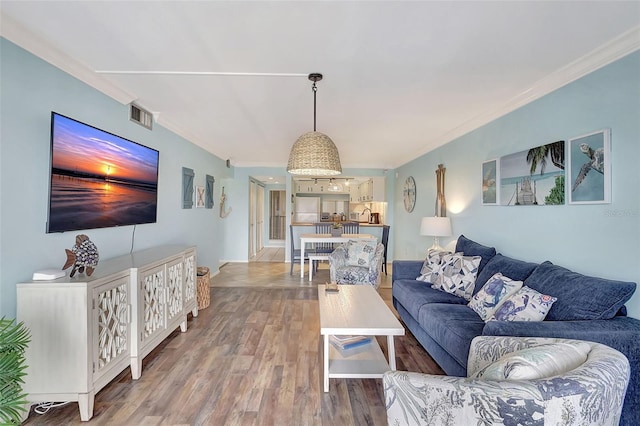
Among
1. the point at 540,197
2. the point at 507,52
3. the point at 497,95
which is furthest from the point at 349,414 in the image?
the point at 497,95

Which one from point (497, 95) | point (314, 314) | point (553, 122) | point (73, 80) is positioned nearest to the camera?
point (73, 80)

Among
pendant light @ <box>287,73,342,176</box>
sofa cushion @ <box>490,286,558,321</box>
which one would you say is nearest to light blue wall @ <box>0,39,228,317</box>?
pendant light @ <box>287,73,342,176</box>

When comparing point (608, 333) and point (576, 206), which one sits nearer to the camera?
point (608, 333)

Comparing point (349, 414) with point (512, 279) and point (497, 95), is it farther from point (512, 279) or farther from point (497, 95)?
point (497, 95)

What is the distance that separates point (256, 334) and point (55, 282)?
1823mm

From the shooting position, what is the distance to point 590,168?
211 centimetres

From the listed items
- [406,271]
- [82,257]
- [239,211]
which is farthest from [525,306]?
[239,211]

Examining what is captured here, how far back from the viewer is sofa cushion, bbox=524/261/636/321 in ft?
5.64

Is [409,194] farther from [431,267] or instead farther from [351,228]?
[431,267]

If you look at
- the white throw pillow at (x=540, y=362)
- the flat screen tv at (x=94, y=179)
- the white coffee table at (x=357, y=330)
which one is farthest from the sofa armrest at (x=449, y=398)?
the flat screen tv at (x=94, y=179)

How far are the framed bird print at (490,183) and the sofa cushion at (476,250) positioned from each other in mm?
489

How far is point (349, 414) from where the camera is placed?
190 centimetres

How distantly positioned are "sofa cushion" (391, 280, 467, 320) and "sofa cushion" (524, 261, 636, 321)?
824mm

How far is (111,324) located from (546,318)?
3.00 m
